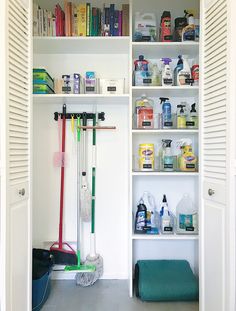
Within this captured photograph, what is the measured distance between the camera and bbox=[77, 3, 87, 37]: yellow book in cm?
219

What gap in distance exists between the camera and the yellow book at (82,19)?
2.19 meters

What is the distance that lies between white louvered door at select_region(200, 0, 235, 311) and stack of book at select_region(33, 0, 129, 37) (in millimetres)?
910

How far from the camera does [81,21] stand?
2.21 m

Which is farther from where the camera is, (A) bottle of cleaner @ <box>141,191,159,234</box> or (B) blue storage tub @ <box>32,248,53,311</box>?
(A) bottle of cleaner @ <box>141,191,159,234</box>

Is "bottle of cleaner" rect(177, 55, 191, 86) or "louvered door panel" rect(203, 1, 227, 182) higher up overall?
"bottle of cleaner" rect(177, 55, 191, 86)

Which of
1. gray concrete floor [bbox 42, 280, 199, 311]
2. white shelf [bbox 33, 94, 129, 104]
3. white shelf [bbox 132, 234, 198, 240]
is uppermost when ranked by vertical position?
white shelf [bbox 33, 94, 129, 104]

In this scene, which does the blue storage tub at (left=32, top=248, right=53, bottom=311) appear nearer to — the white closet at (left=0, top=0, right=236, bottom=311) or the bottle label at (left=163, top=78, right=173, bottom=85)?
the white closet at (left=0, top=0, right=236, bottom=311)

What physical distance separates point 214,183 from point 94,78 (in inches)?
55.3

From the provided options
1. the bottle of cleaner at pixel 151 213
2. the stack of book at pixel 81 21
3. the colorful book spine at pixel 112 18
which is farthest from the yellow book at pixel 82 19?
the bottle of cleaner at pixel 151 213

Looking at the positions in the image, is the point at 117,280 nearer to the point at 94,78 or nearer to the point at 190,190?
the point at 190,190

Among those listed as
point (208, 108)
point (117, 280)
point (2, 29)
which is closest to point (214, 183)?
point (208, 108)

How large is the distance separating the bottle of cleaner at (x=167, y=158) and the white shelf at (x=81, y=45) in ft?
2.92

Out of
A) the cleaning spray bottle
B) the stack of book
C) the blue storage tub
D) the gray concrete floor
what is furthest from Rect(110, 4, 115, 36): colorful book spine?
the gray concrete floor

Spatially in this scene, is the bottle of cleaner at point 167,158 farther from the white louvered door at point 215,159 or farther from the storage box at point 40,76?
the storage box at point 40,76
